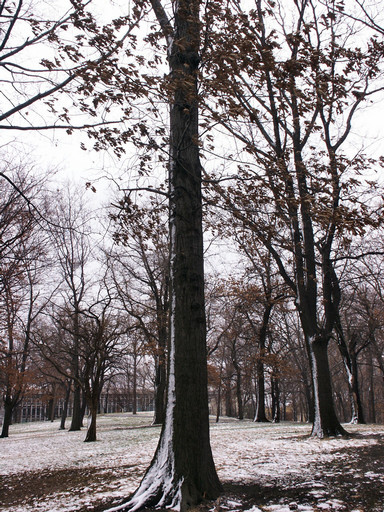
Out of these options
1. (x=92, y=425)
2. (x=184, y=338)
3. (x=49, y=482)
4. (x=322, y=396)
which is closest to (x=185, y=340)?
(x=184, y=338)

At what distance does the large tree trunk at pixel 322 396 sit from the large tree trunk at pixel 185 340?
6.31 metres

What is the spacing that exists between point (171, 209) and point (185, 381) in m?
2.30

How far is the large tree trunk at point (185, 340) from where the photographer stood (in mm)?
3762

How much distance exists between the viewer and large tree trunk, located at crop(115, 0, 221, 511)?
376 cm

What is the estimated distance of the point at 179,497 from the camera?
11.8 feet

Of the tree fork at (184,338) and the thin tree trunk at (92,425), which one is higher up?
the tree fork at (184,338)

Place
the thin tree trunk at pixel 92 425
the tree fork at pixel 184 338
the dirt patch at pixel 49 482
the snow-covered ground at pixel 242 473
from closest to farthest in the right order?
1. the tree fork at pixel 184 338
2. the snow-covered ground at pixel 242 473
3. the dirt patch at pixel 49 482
4. the thin tree trunk at pixel 92 425

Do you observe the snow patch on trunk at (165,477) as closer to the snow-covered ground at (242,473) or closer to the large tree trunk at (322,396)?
the snow-covered ground at (242,473)

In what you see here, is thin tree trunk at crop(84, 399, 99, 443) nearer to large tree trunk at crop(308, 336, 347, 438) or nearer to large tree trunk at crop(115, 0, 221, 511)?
large tree trunk at crop(308, 336, 347, 438)

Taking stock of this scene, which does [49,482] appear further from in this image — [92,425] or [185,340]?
[92,425]

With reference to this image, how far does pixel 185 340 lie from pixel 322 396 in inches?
272

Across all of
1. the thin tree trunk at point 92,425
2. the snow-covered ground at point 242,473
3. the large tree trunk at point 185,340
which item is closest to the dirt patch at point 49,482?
the snow-covered ground at point 242,473

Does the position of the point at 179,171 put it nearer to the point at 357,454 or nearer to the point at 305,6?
the point at 357,454

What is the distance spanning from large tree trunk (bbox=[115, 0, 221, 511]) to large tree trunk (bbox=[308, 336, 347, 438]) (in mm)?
6314
